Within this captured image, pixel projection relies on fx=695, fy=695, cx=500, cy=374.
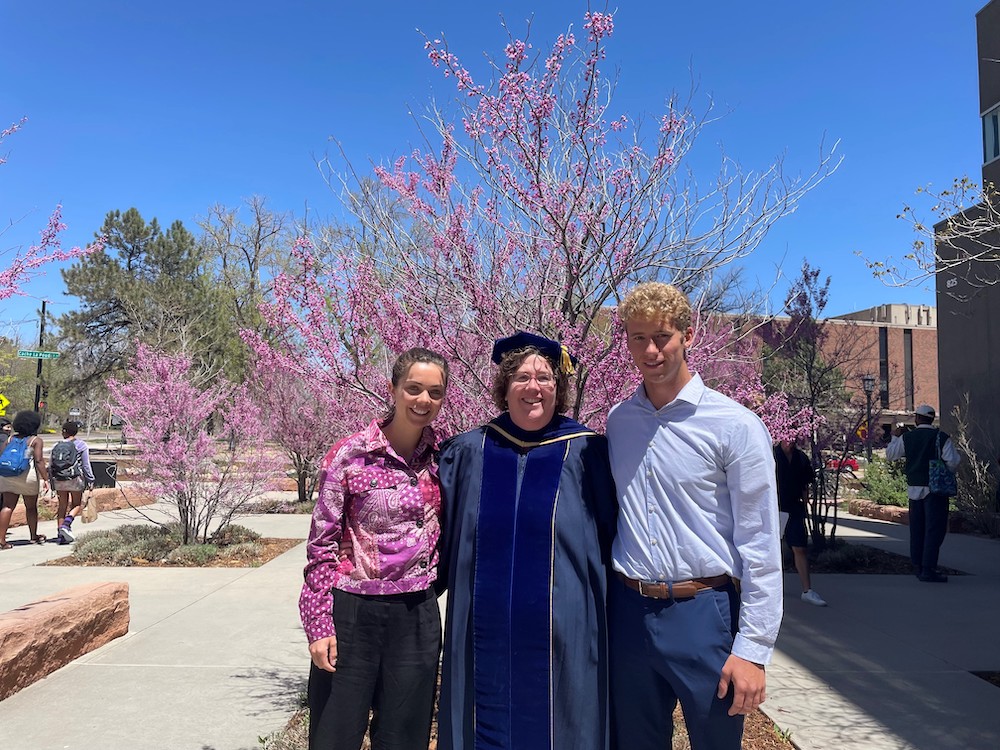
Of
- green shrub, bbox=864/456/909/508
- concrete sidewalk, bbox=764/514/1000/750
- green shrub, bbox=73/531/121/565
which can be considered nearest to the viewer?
concrete sidewalk, bbox=764/514/1000/750

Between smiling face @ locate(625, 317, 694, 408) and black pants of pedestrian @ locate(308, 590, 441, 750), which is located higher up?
smiling face @ locate(625, 317, 694, 408)

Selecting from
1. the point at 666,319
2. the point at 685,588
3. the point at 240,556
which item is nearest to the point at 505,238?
the point at 666,319

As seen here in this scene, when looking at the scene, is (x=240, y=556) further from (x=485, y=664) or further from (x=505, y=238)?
(x=485, y=664)

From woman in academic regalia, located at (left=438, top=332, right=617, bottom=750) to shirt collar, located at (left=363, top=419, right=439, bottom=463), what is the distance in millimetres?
168

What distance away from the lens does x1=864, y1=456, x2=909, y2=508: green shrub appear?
44.2ft

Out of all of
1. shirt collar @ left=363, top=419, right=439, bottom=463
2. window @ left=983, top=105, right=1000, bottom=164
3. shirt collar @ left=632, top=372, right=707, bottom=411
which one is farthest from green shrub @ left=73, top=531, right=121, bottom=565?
window @ left=983, top=105, right=1000, bottom=164

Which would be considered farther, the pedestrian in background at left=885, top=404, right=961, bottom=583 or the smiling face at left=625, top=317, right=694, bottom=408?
the pedestrian in background at left=885, top=404, right=961, bottom=583

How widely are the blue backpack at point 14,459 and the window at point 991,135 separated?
17.2 metres

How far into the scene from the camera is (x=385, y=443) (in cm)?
220

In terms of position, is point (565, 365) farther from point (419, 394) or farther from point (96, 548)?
point (96, 548)

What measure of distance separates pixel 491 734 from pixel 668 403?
3.61 feet

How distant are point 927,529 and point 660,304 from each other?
662cm

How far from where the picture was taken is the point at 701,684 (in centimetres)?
188

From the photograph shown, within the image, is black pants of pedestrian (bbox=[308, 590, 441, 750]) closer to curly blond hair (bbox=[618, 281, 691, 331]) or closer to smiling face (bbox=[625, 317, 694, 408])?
smiling face (bbox=[625, 317, 694, 408])
